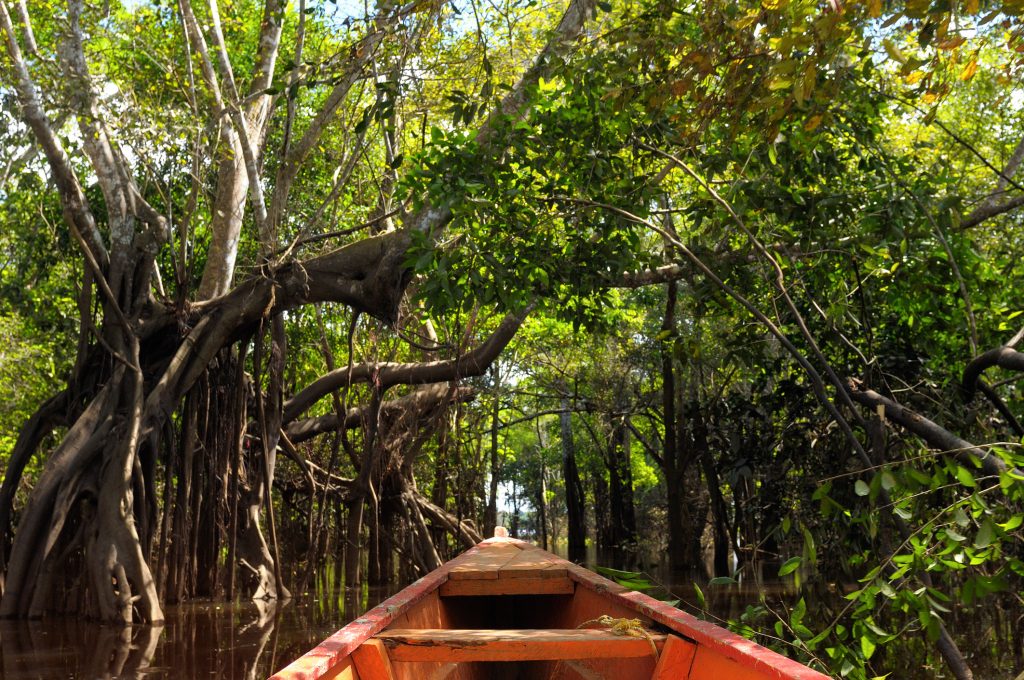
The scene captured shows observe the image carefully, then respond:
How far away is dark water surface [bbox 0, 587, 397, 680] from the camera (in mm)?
5660

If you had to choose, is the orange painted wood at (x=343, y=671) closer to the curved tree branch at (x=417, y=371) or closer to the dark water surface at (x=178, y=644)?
the dark water surface at (x=178, y=644)

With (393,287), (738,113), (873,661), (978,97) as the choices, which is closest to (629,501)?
(978,97)

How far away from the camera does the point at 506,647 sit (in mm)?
2869

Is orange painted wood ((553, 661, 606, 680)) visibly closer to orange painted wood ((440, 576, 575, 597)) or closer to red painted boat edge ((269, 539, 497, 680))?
red painted boat edge ((269, 539, 497, 680))

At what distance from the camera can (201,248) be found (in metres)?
12.6

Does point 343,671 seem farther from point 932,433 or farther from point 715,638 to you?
point 932,433

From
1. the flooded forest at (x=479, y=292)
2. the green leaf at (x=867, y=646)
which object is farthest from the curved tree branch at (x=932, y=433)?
the green leaf at (x=867, y=646)

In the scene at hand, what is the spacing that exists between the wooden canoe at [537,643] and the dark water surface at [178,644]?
1954mm

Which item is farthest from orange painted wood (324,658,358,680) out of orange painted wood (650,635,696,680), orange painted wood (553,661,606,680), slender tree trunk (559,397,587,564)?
slender tree trunk (559,397,587,564)

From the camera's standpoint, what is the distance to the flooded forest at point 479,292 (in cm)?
400

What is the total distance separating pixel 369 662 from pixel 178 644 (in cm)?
450

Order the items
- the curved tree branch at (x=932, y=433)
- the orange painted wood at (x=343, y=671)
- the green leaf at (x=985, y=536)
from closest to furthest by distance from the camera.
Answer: the orange painted wood at (x=343, y=671) → the green leaf at (x=985, y=536) → the curved tree branch at (x=932, y=433)

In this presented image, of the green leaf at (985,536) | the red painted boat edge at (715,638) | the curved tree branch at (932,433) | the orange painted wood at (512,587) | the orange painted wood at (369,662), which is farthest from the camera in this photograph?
the orange painted wood at (512,587)

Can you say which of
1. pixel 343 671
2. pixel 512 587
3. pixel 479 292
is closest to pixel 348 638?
pixel 343 671
